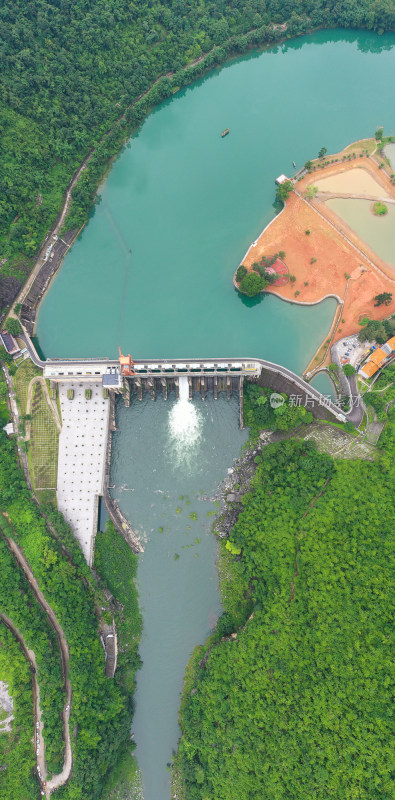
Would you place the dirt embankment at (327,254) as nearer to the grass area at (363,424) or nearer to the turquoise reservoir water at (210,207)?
the turquoise reservoir water at (210,207)

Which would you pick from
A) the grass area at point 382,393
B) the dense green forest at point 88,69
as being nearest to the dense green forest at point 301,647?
the grass area at point 382,393

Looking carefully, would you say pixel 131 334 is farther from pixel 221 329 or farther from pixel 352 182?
pixel 352 182

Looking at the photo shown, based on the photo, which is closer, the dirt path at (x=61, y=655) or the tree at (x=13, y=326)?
the dirt path at (x=61, y=655)

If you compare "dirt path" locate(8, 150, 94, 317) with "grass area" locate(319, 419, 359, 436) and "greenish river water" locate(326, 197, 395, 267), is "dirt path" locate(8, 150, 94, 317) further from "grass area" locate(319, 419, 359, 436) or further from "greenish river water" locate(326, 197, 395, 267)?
"grass area" locate(319, 419, 359, 436)

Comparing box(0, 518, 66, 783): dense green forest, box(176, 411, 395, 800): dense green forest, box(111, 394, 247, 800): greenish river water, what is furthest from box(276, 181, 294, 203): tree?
box(0, 518, 66, 783): dense green forest

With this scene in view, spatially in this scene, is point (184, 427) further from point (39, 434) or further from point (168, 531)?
point (39, 434)
